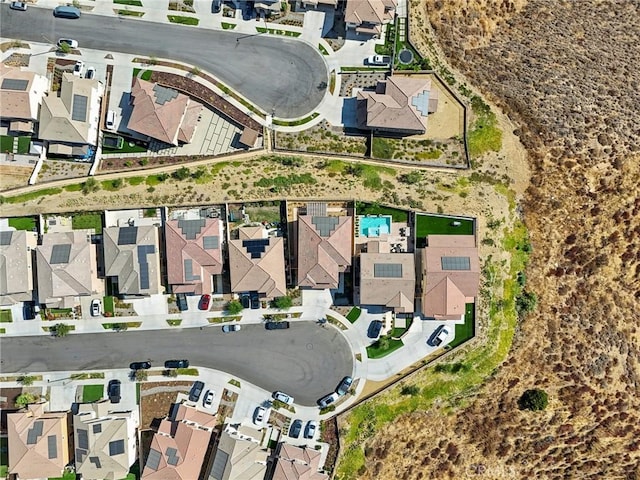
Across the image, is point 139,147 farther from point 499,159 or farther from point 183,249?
point 499,159

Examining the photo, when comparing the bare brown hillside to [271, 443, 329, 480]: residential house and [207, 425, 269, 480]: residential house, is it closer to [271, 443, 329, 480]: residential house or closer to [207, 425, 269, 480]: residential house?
[271, 443, 329, 480]: residential house

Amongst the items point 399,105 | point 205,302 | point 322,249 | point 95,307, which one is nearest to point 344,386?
point 322,249

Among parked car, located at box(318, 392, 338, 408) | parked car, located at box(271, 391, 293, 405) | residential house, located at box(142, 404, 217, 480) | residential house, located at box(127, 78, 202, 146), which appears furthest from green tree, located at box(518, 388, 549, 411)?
residential house, located at box(127, 78, 202, 146)

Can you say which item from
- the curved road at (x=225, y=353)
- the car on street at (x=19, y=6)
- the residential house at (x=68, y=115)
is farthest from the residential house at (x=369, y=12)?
the car on street at (x=19, y=6)

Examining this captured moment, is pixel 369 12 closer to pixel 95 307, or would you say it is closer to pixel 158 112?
pixel 158 112

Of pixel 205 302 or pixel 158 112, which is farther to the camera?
pixel 158 112

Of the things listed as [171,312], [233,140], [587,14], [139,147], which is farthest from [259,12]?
[587,14]
